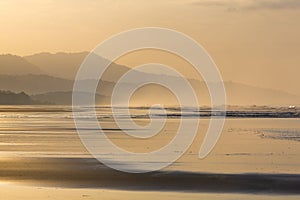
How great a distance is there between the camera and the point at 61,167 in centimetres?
2809

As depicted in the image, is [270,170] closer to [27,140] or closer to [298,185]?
[298,185]

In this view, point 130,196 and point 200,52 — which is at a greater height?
point 200,52

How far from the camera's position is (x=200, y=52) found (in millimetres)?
43625

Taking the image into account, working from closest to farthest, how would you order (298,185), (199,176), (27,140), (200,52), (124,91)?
(298,185) < (199,176) < (27,140) < (200,52) < (124,91)

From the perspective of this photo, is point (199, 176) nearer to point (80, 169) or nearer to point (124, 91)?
point (80, 169)

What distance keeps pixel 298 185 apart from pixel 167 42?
62.1ft

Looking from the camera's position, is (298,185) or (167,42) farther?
(167,42)

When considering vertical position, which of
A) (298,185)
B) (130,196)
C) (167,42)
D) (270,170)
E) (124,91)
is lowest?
(130,196)

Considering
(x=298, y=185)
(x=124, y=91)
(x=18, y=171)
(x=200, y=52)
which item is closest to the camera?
(x=298, y=185)

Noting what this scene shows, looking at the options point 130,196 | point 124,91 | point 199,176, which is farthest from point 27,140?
point 124,91

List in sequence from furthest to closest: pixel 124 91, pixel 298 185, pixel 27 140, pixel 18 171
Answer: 1. pixel 124 91
2. pixel 27 140
3. pixel 18 171
4. pixel 298 185

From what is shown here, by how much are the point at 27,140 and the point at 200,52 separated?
425 inches

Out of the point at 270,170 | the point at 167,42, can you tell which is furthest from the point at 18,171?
the point at 167,42

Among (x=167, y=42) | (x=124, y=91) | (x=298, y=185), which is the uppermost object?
(x=124, y=91)
